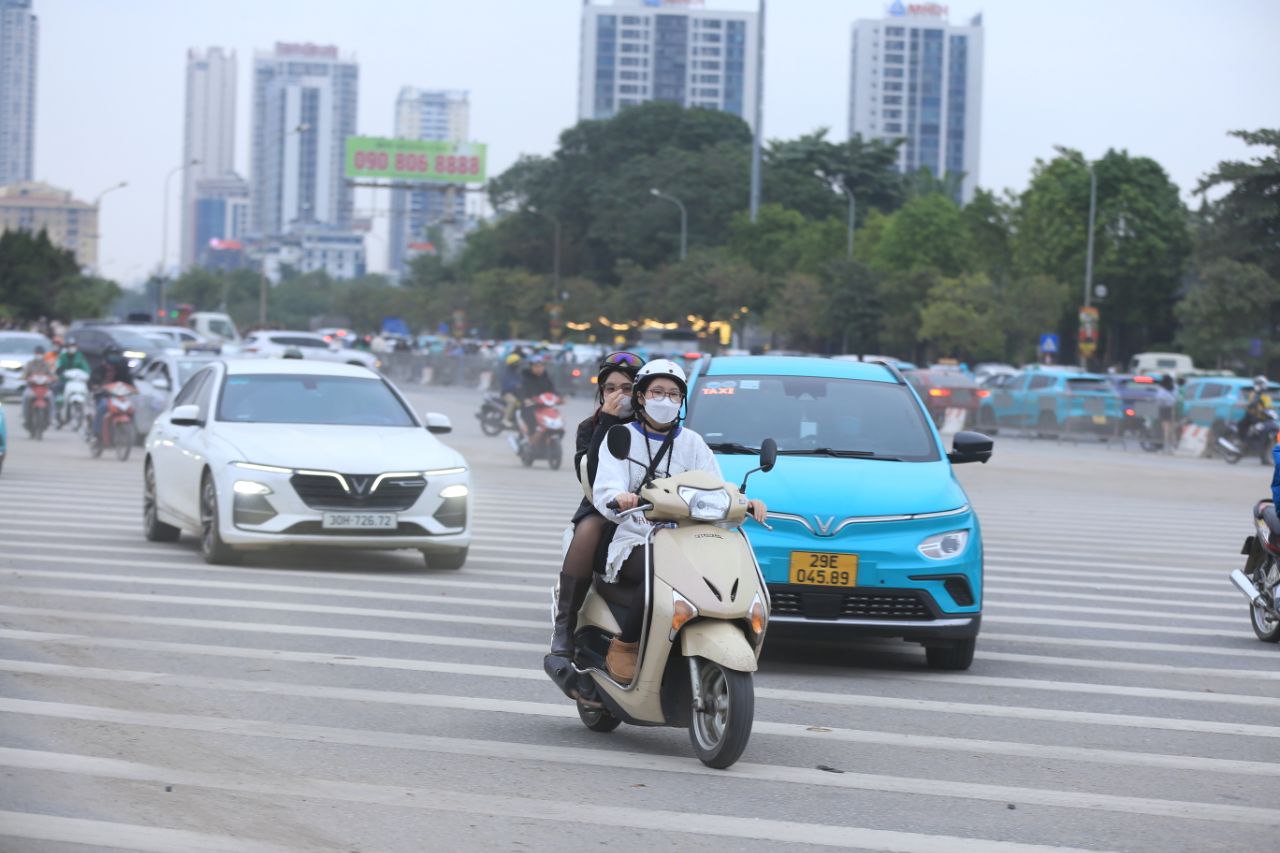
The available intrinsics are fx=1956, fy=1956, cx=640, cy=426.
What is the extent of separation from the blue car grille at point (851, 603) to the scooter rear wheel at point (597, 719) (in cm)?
185

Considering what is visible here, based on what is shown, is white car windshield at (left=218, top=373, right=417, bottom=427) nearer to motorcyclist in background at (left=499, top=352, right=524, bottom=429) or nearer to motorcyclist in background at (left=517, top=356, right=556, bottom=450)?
motorcyclist in background at (left=517, top=356, right=556, bottom=450)

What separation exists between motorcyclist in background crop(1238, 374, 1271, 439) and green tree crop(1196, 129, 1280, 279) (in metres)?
31.6

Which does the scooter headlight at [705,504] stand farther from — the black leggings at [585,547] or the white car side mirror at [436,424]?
the white car side mirror at [436,424]

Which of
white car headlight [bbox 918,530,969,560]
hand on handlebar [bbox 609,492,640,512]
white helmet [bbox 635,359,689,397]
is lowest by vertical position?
white car headlight [bbox 918,530,969,560]

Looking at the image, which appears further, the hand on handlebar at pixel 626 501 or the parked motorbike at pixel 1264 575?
→ the parked motorbike at pixel 1264 575

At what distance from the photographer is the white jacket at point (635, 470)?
755 centimetres

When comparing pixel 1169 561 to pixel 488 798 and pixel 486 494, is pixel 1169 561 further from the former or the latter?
pixel 488 798

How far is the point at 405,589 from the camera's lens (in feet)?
42.5

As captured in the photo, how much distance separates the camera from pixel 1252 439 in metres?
36.8

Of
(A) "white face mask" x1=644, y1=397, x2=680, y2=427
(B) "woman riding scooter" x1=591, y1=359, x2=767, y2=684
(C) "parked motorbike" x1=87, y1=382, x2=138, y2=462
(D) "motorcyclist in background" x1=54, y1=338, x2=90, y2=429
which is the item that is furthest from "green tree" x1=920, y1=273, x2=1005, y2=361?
(A) "white face mask" x1=644, y1=397, x2=680, y2=427

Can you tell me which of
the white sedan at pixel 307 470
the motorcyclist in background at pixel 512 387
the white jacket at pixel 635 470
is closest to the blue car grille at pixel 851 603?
the white jacket at pixel 635 470

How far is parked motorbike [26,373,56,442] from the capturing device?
1209 inches

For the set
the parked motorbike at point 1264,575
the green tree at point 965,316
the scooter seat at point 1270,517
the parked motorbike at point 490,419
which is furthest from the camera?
the green tree at point 965,316

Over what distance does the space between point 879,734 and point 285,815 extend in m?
2.87
